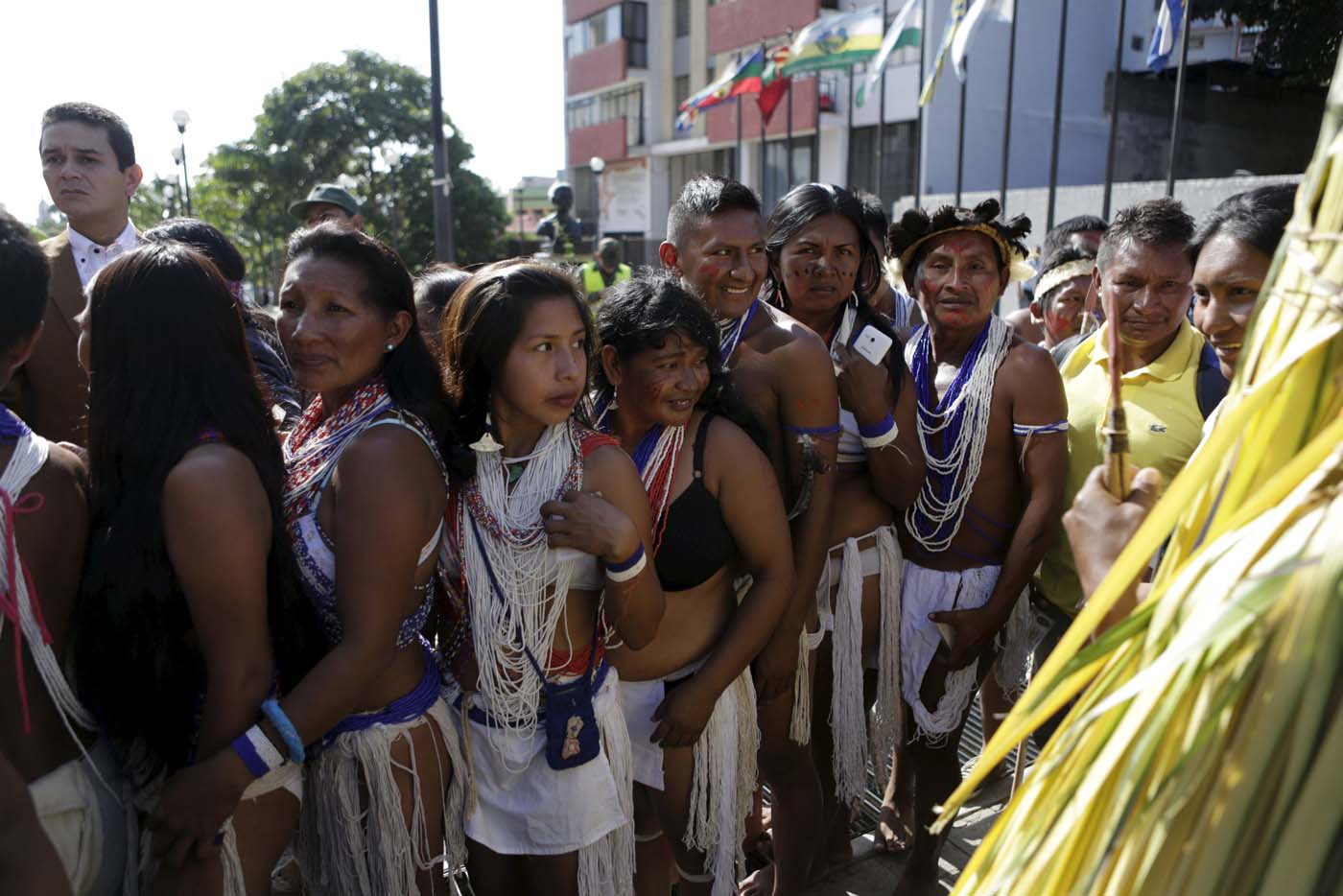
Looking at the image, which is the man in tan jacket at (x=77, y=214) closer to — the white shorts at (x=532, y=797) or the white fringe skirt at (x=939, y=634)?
the white shorts at (x=532, y=797)

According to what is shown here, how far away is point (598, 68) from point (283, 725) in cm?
2999

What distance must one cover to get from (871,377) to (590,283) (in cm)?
711

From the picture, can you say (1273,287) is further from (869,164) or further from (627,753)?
(869,164)

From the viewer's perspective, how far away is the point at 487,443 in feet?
6.68

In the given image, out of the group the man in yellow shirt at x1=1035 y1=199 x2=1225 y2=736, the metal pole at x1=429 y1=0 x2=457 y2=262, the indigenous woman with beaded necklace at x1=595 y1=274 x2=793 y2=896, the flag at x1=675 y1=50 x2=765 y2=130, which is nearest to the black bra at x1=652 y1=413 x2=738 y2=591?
the indigenous woman with beaded necklace at x1=595 y1=274 x2=793 y2=896

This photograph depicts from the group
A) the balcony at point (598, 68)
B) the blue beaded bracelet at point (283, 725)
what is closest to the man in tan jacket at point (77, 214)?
the blue beaded bracelet at point (283, 725)

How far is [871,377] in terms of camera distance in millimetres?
2633

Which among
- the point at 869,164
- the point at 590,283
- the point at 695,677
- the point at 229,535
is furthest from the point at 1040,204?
the point at 229,535

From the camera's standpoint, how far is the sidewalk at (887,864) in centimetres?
296

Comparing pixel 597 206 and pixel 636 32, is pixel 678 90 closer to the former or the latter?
pixel 636 32

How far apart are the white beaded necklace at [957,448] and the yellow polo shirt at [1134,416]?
304mm

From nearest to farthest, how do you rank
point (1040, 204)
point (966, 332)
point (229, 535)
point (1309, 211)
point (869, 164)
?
point (1309, 211) → point (229, 535) → point (966, 332) → point (1040, 204) → point (869, 164)

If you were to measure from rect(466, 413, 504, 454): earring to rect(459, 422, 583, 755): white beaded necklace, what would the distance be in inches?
3.2

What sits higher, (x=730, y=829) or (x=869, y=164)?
(x=869, y=164)
